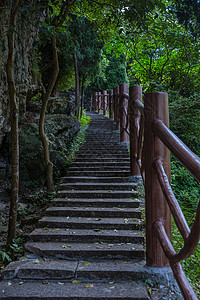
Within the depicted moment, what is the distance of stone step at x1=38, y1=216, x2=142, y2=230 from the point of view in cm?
258

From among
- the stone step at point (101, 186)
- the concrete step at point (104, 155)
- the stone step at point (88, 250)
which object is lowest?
the stone step at point (88, 250)

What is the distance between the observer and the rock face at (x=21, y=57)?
379 cm

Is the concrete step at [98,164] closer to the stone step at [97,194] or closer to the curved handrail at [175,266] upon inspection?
the stone step at [97,194]

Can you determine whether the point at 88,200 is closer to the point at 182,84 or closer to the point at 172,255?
the point at 172,255

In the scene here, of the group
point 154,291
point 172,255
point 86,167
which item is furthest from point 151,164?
point 86,167

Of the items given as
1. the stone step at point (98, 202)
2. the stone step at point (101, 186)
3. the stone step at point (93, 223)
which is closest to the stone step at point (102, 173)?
the stone step at point (101, 186)

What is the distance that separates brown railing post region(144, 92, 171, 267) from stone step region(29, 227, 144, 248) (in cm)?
54

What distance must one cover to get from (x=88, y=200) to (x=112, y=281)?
53.8 inches

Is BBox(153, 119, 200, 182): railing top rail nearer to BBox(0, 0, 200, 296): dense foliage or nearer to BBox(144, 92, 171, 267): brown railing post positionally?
BBox(144, 92, 171, 267): brown railing post

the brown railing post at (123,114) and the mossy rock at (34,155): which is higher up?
the brown railing post at (123,114)

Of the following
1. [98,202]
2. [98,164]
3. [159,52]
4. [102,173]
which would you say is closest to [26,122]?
[98,164]

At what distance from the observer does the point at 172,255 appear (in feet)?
4.48

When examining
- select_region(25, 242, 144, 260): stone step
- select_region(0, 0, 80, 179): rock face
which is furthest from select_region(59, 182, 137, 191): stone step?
select_region(25, 242, 144, 260): stone step

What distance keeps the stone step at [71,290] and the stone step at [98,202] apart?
125 cm
